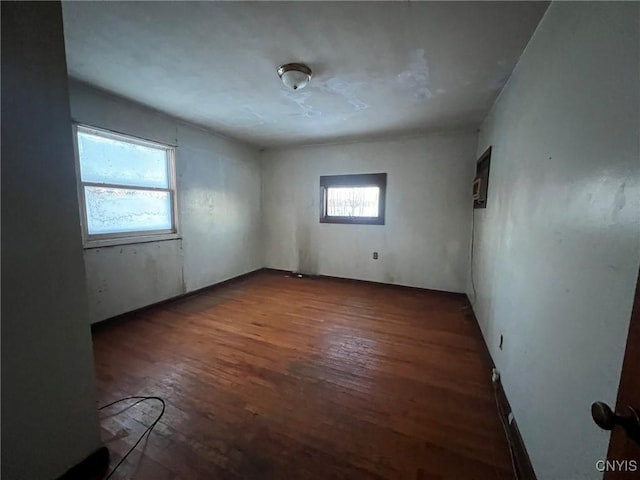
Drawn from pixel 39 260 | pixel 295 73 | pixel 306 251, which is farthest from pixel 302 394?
pixel 306 251

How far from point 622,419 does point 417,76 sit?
2344 millimetres

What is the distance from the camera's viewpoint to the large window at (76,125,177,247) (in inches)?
101

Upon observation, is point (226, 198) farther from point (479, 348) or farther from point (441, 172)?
point (479, 348)

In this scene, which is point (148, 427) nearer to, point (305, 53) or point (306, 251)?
point (305, 53)

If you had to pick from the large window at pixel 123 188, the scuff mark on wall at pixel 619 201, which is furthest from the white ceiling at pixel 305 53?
the scuff mark on wall at pixel 619 201

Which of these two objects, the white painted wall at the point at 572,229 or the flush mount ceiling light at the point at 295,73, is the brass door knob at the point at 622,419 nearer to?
the white painted wall at the point at 572,229

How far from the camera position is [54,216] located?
1.10 meters

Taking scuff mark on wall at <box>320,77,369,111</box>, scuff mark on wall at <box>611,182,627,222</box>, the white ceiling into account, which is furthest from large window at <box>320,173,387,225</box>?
scuff mark on wall at <box>611,182,627,222</box>

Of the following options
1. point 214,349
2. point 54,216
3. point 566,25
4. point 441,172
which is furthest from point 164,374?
point 441,172

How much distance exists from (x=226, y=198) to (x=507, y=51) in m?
3.86

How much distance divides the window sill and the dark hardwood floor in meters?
0.88

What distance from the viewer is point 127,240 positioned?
293 cm

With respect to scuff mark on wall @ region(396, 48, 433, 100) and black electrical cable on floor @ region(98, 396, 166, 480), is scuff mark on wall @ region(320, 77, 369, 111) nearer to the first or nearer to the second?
scuff mark on wall @ region(396, 48, 433, 100)

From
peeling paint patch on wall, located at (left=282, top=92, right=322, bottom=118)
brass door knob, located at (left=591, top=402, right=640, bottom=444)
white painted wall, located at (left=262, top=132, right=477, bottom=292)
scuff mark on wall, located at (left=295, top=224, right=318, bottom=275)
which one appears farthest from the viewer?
scuff mark on wall, located at (left=295, top=224, right=318, bottom=275)
